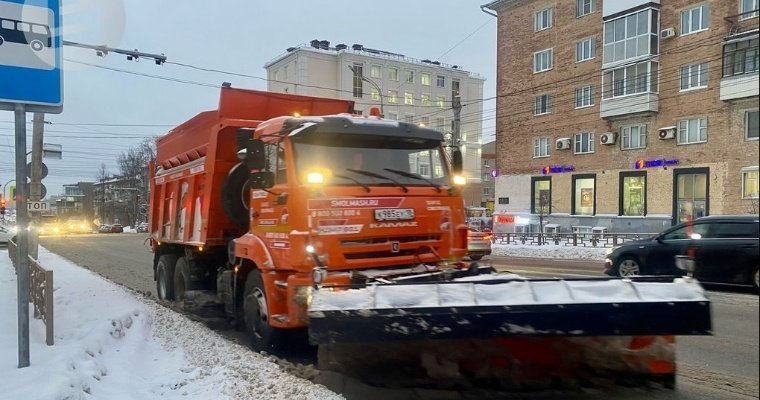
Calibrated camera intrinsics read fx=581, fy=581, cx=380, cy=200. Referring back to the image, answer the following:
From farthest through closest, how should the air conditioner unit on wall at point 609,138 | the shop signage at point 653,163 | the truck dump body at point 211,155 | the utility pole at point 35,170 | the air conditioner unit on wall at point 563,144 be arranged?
the air conditioner unit on wall at point 563,144 < the air conditioner unit on wall at point 609,138 < the shop signage at point 653,163 < the utility pole at point 35,170 < the truck dump body at point 211,155

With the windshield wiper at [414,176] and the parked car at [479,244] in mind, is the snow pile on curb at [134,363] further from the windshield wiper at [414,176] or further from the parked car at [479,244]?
the parked car at [479,244]

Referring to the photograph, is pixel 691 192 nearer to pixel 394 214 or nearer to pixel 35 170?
pixel 394 214

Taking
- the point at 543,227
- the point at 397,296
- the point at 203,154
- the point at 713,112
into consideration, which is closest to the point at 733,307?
the point at 397,296

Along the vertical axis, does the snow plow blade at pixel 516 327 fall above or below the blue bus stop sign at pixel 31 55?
below

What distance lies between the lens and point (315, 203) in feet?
19.6

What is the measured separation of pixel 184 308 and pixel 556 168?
106 feet

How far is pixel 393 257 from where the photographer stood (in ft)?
20.4

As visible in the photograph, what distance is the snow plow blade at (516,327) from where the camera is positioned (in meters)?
4.14

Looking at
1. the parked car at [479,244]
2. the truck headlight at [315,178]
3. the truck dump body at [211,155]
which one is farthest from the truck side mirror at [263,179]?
the parked car at [479,244]

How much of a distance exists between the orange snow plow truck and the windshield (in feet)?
0.05

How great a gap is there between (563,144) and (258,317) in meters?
33.7

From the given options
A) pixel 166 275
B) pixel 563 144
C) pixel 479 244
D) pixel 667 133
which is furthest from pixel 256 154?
pixel 563 144

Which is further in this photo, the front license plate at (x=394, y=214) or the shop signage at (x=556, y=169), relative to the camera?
the shop signage at (x=556, y=169)

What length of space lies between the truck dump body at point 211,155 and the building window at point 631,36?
2897 centimetres
